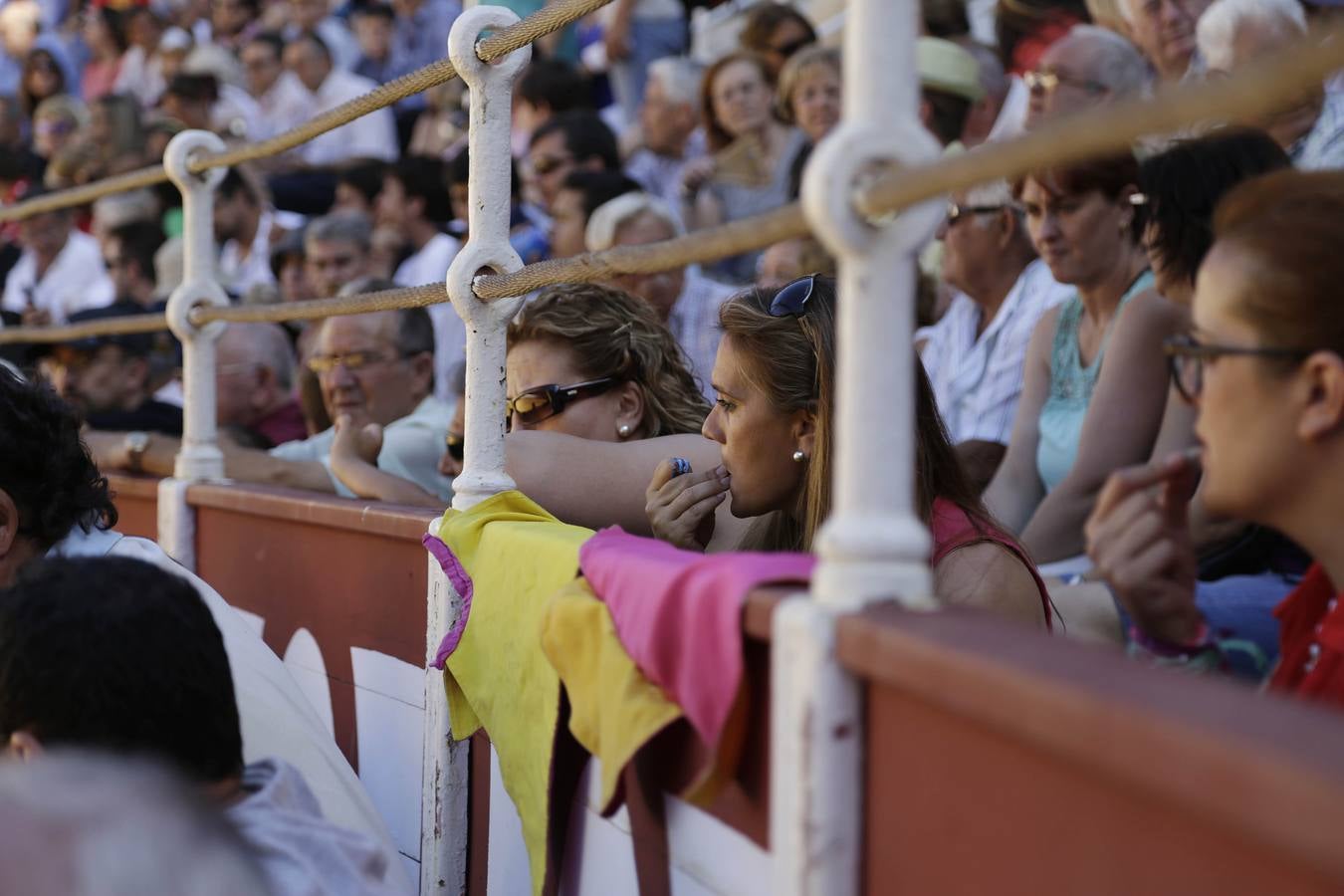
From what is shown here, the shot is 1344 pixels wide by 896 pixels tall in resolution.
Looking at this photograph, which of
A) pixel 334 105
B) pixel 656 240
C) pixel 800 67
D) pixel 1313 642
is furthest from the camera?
pixel 334 105

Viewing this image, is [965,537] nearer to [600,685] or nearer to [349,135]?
[600,685]

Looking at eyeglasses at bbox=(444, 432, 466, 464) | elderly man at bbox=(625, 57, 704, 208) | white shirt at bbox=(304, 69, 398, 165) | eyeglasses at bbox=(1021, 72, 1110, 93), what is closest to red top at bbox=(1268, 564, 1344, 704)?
eyeglasses at bbox=(444, 432, 466, 464)

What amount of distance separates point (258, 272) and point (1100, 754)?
23.8ft

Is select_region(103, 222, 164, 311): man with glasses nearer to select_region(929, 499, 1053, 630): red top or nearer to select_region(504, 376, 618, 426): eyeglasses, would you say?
A: select_region(504, 376, 618, 426): eyeglasses

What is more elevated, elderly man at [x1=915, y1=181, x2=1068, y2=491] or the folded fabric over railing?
elderly man at [x1=915, y1=181, x2=1068, y2=491]

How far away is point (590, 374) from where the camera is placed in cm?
314

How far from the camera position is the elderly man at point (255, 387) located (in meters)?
5.38

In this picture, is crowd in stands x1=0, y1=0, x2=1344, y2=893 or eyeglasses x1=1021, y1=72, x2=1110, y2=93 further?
eyeglasses x1=1021, y1=72, x2=1110, y2=93

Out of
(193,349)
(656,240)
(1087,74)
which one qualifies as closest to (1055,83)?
(1087,74)

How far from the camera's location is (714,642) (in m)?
1.56

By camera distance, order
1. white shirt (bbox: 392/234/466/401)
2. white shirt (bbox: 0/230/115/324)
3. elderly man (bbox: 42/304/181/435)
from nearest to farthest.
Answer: white shirt (bbox: 392/234/466/401), elderly man (bbox: 42/304/181/435), white shirt (bbox: 0/230/115/324)

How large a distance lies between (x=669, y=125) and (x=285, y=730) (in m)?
5.13

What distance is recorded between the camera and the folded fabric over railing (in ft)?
5.04

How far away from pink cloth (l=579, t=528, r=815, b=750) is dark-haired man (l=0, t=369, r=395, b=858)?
68 cm
